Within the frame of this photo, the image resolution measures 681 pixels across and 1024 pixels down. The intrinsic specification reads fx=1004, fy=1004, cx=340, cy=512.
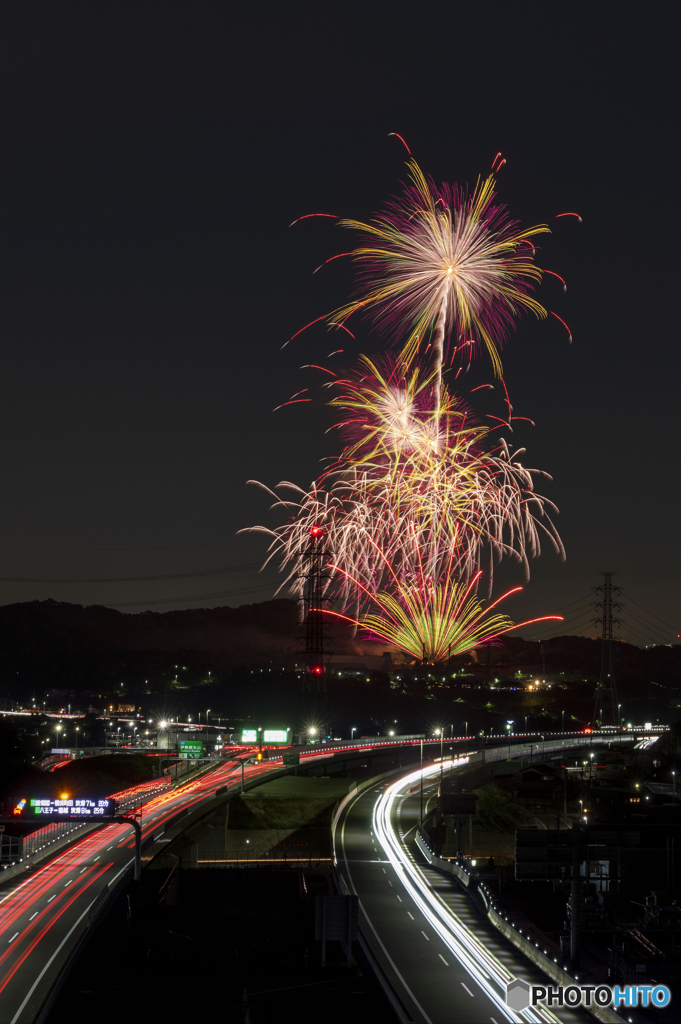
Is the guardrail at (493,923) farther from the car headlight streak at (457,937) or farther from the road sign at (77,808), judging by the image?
the road sign at (77,808)

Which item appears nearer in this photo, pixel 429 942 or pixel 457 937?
pixel 429 942

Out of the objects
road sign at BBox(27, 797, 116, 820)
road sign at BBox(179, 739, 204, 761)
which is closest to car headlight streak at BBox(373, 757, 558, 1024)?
road sign at BBox(27, 797, 116, 820)

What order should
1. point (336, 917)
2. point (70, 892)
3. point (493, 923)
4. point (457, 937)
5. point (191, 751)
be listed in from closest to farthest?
point (336, 917)
point (457, 937)
point (493, 923)
point (70, 892)
point (191, 751)

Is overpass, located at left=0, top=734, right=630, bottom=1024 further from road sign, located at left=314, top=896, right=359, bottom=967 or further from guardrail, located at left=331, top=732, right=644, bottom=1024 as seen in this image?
guardrail, located at left=331, top=732, right=644, bottom=1024

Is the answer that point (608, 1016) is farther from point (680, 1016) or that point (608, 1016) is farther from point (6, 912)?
point (6, 912)

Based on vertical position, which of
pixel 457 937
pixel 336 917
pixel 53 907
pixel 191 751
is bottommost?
pixel 457 937

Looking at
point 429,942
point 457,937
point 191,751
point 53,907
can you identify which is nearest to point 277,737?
point 191,751

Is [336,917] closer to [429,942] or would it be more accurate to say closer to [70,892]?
[429,942]
